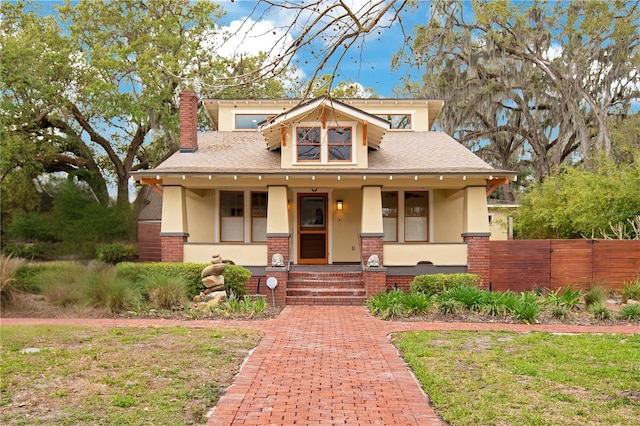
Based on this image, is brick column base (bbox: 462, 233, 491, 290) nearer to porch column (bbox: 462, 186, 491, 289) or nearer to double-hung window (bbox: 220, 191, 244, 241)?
porch column (bbox: 462, 186, 491, 289)

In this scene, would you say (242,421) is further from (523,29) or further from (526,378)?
(523,29)

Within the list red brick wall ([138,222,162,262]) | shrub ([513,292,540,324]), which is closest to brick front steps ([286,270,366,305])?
shrub ([513,292,540,324])

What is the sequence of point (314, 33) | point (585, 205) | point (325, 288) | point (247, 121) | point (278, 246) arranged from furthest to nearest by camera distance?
point (247, 121)
point (585, 205)
point (278, 246)
point (325, 288)
point (314, 33)

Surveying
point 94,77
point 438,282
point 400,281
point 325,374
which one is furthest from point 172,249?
point 94,77

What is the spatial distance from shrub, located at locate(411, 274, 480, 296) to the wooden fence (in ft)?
6.39

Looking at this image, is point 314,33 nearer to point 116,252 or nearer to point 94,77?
point 116,252

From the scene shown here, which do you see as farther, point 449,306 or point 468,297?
point 468,297

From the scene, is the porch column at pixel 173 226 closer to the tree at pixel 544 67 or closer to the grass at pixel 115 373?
the grass at pixel 115 373

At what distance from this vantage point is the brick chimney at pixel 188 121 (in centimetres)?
1652

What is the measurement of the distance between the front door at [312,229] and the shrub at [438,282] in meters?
4.19

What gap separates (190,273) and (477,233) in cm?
767

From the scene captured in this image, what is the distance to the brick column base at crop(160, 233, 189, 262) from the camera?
14305 mm

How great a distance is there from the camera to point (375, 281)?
13.4 meters

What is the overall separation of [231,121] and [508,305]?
39.7ft
